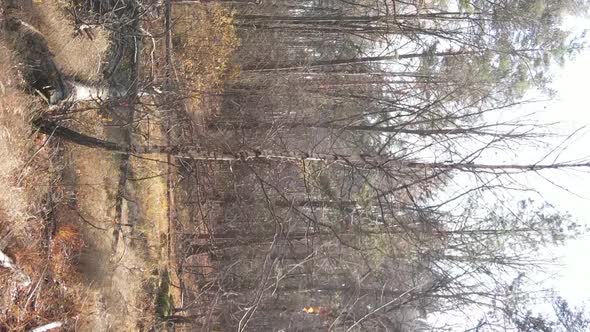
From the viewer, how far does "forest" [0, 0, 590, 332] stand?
7516mm

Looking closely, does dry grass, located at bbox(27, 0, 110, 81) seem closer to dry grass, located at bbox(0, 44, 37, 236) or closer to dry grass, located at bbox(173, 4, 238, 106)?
dry grass, located at bbox(0, 44, 37, 236)

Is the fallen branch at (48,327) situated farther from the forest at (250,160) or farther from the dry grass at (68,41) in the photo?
the dry grass at (68,41)

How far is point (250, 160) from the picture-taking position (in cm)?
920

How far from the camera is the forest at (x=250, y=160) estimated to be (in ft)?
24.7

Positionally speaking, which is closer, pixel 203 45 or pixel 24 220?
pixel 24 220

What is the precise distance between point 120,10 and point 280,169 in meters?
5.53

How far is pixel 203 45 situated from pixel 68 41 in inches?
197

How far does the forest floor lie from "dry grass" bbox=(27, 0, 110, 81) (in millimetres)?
17

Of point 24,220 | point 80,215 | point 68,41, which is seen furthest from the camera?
point 80,215

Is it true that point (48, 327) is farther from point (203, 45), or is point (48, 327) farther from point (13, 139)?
point (203, 45)

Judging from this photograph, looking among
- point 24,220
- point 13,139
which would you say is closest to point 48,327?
point 24,220

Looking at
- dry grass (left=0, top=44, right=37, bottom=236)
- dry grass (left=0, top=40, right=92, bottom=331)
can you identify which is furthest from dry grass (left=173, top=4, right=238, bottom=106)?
dry grass (left=0, top=44, right=37, bottom=236)

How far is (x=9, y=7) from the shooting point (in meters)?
6.98

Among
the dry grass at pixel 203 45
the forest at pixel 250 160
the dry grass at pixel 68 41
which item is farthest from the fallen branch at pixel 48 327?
the dry grass at pixel 203 45
